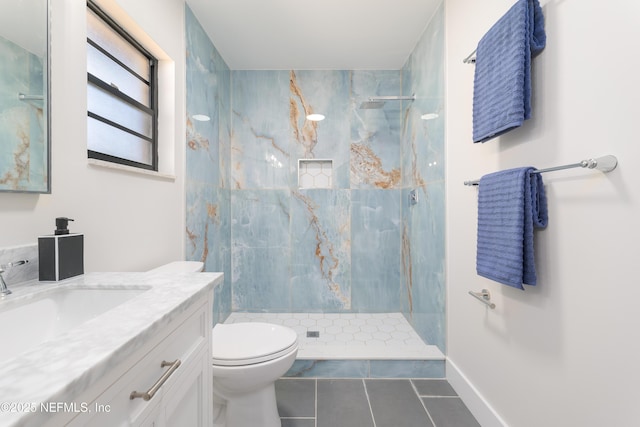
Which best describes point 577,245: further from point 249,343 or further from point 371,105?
point 371,105

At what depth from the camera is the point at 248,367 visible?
4.02 ft

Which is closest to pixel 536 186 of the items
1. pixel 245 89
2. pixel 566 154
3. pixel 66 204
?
pixel 566 154

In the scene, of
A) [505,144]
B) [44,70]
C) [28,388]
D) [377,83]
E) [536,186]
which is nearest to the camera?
[28,388]

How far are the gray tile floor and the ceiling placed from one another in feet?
7.82

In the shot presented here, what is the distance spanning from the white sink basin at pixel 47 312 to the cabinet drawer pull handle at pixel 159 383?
25 cm

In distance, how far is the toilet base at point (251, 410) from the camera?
1.34 m

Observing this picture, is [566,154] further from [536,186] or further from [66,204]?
[66,204]

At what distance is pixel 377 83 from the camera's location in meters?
2.68

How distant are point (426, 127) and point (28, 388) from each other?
2.25 metres

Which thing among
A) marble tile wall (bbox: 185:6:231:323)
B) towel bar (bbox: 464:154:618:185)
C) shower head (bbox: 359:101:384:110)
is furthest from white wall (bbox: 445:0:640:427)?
marble tile wall (bbox: 185:6:231:323)

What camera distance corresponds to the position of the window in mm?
1263

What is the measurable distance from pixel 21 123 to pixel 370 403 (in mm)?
1917

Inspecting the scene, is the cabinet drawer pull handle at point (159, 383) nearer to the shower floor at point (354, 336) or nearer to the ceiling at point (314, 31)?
the shower floor at point (354, 336)

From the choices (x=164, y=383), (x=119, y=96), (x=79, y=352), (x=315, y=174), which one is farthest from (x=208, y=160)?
(x=79, y=352)
